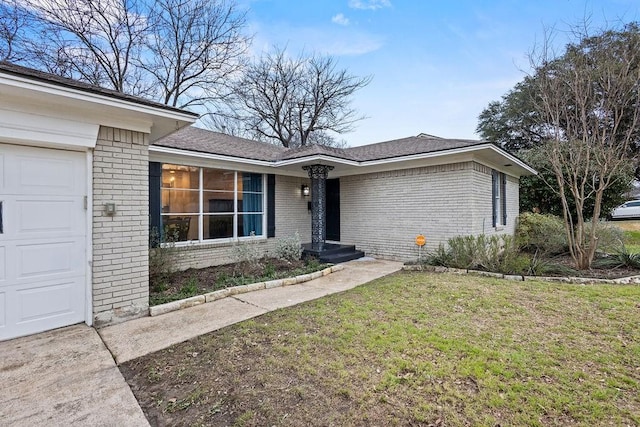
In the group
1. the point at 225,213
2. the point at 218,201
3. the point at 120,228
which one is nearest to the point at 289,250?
the point at 225,213

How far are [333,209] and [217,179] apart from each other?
435 cm

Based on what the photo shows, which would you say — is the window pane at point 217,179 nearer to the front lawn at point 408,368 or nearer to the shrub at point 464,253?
the front lawn at point 408,368

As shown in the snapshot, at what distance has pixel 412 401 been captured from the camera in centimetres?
235

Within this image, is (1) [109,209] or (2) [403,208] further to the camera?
(2) [403,208]

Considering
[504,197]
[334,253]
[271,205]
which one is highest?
[504,197]

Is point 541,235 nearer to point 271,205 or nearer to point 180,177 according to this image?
point 271,205

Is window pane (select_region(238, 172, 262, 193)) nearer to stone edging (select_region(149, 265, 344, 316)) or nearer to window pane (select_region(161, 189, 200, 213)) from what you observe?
window pane (select_region(161, 189, 200, 213))

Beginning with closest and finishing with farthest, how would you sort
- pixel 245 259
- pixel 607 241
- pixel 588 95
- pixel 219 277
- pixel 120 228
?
1. pixel 120 228
2. pixel 219 277
3. pixel 588 95
4. pixel 245 259
5. pixel 607 241

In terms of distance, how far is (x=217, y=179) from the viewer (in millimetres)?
7855

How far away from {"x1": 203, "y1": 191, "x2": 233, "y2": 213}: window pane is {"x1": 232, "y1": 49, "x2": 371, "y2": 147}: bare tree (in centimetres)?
1314

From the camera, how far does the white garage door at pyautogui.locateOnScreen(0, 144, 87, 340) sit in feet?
11.5

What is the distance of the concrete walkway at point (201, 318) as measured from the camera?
347 centimetres

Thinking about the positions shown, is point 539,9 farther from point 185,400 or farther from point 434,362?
point 185,400

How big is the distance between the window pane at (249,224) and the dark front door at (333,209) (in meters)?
2.95
